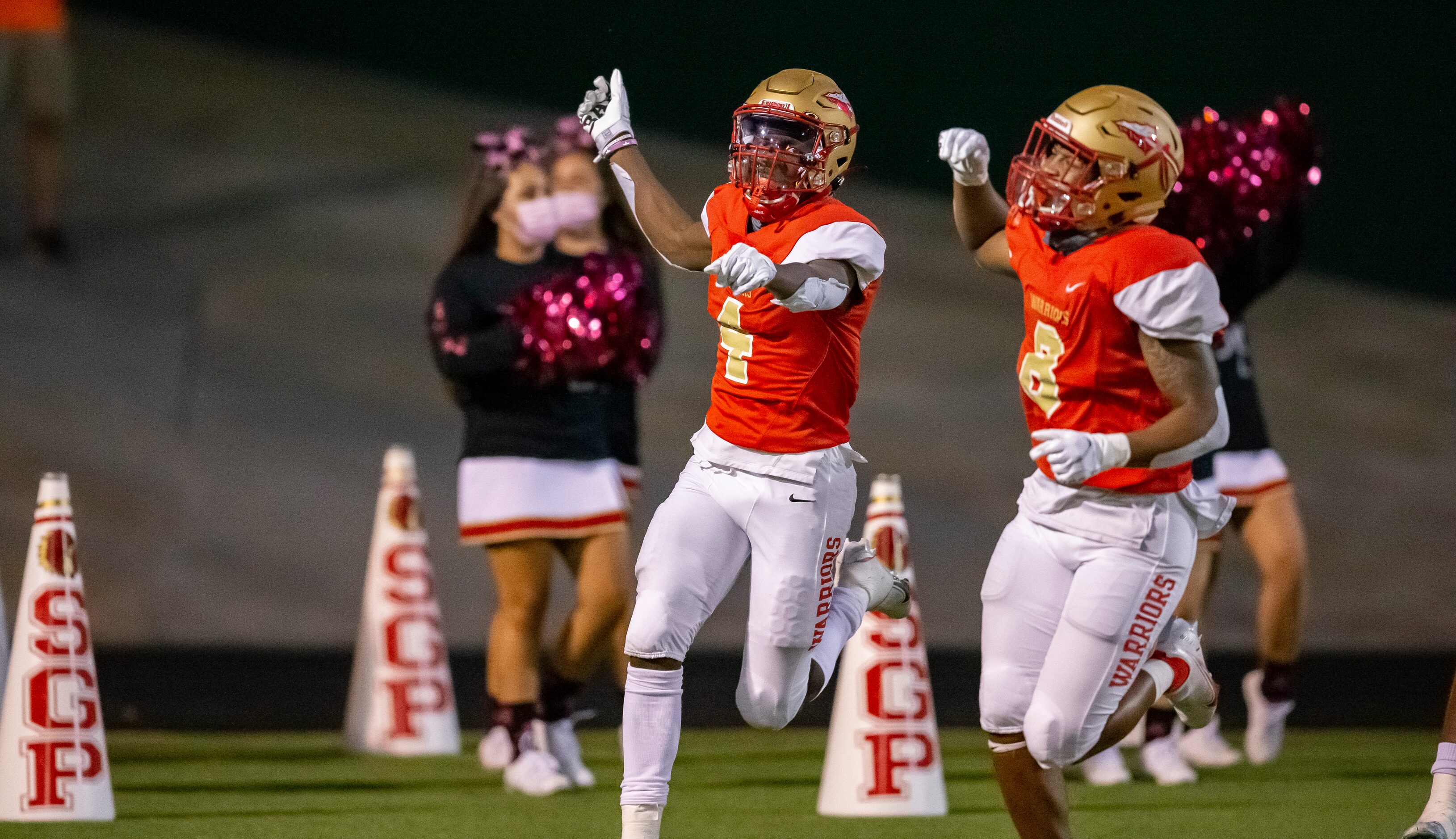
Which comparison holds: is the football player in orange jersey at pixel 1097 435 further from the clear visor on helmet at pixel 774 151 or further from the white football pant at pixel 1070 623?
the clear visor on helmet at pixel 774 151

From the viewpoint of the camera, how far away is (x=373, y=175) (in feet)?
Answer: 57.2

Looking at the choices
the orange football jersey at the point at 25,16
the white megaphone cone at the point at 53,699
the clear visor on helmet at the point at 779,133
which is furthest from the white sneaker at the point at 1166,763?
the orange football jersey at the point at 25,16

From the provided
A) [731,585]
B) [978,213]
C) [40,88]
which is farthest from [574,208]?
[40,88]

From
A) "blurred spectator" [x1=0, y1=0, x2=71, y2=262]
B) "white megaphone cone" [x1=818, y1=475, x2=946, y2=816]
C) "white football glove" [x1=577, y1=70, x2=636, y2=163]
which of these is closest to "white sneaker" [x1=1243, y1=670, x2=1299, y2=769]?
"white megaphone cone" [x1=818, y1=475, x2=946, y2=816]

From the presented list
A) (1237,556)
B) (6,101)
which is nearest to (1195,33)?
(1237,556)

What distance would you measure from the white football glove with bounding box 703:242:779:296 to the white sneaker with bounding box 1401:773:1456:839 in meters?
2.15

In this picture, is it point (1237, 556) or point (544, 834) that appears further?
point (1237, 556)

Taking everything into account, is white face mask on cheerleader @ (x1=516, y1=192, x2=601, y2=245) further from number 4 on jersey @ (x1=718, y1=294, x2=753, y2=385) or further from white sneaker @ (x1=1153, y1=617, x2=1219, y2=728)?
white sneaker @ (x1=1153, y1=617, x2=1219, y2=728)

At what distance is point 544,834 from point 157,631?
5.09 metres

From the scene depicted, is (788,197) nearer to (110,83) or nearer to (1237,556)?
(1237,556)

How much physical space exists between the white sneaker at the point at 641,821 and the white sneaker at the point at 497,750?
6.41ft

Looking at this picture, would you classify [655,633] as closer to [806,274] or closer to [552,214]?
[806,274]

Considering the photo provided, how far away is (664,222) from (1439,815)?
246cm

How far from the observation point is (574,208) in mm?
6582
